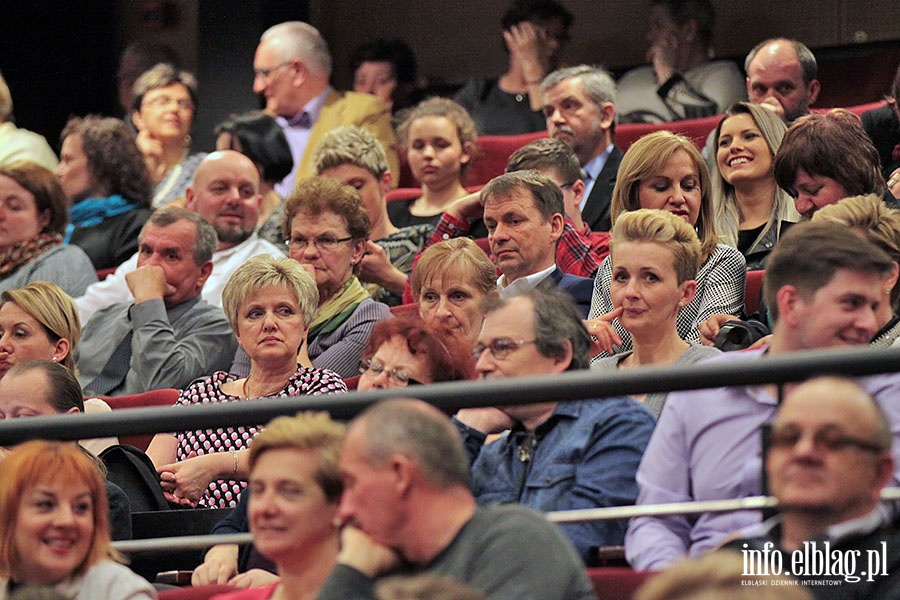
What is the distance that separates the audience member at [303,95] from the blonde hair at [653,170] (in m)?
1.83

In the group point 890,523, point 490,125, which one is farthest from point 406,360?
point 490,125

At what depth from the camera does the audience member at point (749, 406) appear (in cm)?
234

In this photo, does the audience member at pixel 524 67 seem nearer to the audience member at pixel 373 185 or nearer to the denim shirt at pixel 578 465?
the audience member at pixel 373 185

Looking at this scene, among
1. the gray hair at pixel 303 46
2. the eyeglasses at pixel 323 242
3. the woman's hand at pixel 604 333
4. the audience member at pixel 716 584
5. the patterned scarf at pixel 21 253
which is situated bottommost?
the audience member at pixel 716 584

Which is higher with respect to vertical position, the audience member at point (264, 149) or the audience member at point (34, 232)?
the audience member at point (264, 149)

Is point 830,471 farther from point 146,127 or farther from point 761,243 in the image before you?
point 146,127

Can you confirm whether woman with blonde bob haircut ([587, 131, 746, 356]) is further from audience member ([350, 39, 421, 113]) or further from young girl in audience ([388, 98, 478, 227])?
audience member ([350, 39, 421, 113])

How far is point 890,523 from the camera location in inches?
87.0

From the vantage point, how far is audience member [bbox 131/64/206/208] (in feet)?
19.1

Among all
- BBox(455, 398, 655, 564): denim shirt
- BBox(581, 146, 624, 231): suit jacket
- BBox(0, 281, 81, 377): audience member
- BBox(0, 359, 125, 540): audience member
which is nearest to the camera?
BBox(455, 398, 655, 564): denim shirt

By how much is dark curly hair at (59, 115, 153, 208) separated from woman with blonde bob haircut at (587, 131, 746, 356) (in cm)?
201

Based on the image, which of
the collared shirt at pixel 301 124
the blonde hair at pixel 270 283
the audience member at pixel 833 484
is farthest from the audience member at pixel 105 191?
the audience member at pixel 833 484

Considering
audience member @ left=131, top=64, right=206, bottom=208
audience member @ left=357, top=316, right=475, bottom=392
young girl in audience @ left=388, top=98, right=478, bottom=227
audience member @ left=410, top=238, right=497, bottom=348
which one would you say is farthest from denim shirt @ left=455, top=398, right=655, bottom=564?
audience member @ left=131, top=64, right=206, bottom=208

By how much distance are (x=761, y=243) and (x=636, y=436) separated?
4.36ft
